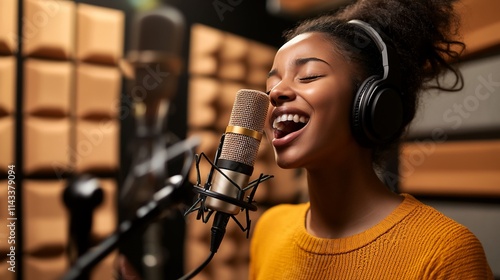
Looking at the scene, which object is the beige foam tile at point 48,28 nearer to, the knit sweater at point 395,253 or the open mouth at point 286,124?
the open mouth at point 286,124

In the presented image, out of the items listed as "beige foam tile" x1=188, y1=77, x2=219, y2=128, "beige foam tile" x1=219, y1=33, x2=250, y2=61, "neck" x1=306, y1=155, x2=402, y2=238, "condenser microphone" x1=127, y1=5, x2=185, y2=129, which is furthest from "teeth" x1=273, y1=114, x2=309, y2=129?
"beige foam tile" x1=219, y1=33, x2=250, y2=61

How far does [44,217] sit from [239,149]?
2.58 feet

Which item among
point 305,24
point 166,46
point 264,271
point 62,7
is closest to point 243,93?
point 305,24

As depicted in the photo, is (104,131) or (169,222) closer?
(104,131)

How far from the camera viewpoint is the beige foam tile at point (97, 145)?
51.8 inches

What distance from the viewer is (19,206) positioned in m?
1.19

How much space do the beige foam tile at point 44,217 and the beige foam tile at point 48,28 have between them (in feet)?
1.19

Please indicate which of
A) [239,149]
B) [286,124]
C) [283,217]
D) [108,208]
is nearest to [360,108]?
[286,124]

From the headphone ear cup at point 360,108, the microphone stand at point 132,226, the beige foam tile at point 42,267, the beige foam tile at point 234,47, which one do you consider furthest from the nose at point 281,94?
the beige foam tile at point 234,47

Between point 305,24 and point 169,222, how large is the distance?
91 cm

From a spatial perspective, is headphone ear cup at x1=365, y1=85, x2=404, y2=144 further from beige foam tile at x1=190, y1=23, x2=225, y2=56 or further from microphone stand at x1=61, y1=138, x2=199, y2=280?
beige foam tile at x1=190, y1=23, x2=225, y2=56

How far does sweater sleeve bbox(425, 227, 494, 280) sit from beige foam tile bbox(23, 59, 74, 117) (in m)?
1.06

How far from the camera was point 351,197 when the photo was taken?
87cm

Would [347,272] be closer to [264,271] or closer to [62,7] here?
[264,271]
